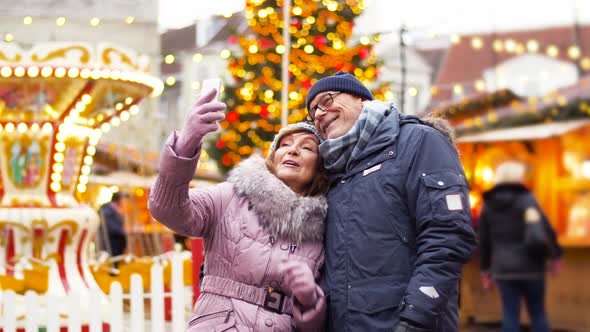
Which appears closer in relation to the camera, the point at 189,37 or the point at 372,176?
the point at 372,176

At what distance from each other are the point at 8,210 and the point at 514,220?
4.92m

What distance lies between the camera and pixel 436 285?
3277 mm

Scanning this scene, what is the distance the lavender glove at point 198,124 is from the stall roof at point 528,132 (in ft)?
32.0

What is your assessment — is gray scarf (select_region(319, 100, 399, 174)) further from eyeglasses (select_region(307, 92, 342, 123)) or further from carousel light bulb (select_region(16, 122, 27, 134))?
carousel light bulb (select_region(16, 122, 27, 134))

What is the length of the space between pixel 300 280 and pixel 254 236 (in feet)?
→ 1.27

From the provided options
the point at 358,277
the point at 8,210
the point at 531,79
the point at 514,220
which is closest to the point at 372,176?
the point at 358,277

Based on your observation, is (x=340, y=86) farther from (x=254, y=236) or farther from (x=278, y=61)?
(x=278, y=61)

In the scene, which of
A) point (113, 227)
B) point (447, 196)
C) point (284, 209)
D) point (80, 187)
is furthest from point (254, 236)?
point (113, 227)

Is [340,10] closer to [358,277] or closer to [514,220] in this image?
[514,220]

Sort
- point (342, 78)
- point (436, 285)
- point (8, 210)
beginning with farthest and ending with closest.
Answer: point (8, 210) < point (342, 78) < point (436, 285)

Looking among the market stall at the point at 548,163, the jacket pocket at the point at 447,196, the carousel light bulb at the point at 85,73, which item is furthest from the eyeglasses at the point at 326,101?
the market stall at the point at 548,163

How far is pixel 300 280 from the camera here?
336 centimetres

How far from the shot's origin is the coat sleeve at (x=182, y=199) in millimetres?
3432

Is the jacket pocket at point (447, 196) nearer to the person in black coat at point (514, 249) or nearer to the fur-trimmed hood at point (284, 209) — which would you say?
the fur-trimmed hood at point (284, 209)
